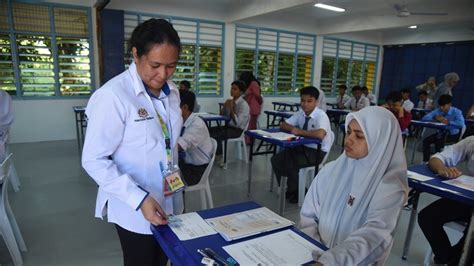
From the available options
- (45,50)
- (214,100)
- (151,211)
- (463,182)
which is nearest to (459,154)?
Answer: (463,182)

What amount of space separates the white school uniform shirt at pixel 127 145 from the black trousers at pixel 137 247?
0.04 meters

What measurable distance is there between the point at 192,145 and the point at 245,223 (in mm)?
1596

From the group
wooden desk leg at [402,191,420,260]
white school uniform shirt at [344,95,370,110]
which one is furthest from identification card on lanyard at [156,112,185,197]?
white school uniform shirt at [344,95,370,110]

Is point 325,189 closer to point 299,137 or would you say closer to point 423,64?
point 299,137

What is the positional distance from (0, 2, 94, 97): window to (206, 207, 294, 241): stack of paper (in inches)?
229

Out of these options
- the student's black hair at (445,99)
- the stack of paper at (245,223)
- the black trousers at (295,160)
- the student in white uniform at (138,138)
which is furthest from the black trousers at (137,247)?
the student's black hair at (445,99)

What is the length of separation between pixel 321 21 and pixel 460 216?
7.72m

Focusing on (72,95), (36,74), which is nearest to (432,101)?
(72,95)

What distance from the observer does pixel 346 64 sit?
9875 mm

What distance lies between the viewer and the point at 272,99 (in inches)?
332

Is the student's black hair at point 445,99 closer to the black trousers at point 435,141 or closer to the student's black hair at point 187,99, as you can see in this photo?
the black trousers at point 435,141

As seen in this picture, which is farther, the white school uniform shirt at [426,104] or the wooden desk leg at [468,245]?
the white school uniform shirt at [426,104]

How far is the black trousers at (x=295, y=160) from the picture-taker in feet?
10.4

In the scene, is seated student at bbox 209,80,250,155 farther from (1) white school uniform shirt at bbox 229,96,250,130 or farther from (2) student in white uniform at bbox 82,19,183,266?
(2) student in white uniform at bbox 82,19,183,266
